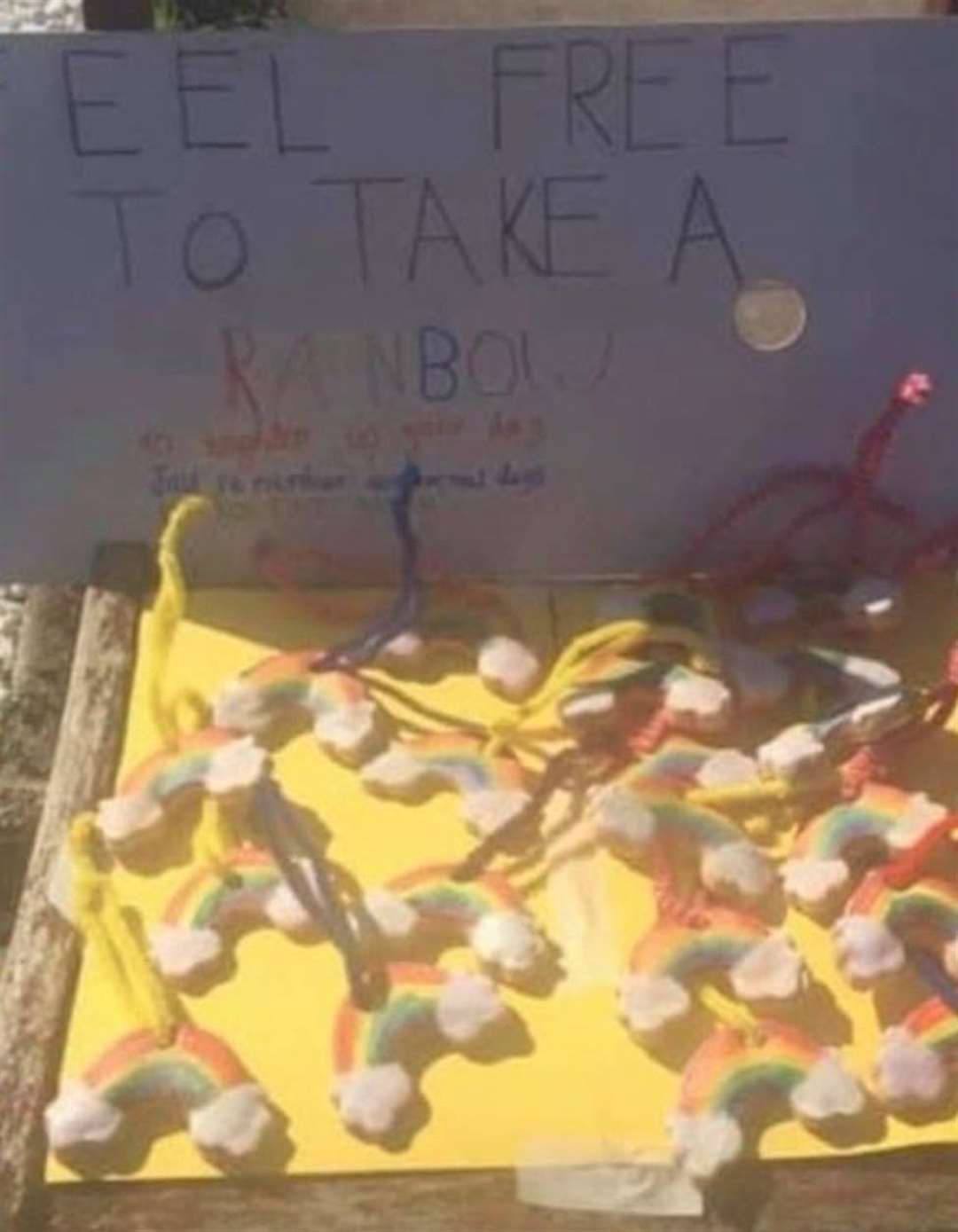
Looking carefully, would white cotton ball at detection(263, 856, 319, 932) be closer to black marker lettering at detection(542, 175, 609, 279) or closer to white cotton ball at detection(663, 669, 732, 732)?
white cotton ball at detection(663, 669, 732, 732)

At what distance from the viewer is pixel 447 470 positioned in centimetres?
151

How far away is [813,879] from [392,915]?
8.4 inches

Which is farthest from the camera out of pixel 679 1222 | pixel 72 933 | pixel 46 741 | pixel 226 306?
pixel 46 741

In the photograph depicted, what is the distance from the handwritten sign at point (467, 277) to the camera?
1.38 metres

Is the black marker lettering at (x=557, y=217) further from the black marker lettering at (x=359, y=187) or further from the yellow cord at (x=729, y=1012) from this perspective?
the yellow cord at (x=729, y=1012)

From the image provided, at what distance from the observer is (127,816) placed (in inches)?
52.8

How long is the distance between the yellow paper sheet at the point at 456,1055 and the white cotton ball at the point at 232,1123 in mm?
13

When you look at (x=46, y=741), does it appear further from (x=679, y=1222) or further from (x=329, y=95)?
(x=679, y=1222)

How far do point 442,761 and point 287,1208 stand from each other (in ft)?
0.95

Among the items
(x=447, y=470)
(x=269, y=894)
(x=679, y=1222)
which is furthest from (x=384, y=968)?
(x=447, y=470)

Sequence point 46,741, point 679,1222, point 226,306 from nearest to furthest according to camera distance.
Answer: point 679,1222
point 226,306
point 46,741

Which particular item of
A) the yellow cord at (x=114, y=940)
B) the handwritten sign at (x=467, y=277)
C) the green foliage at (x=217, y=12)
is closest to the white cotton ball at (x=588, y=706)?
the handwritten sign at (x=467, y=277)

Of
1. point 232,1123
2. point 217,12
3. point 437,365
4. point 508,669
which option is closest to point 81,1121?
point 232,1123

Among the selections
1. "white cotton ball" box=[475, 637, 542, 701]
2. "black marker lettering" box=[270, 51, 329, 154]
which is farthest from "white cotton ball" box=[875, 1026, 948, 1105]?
"black marker lettering" box=[270, 51, 329, 154]
